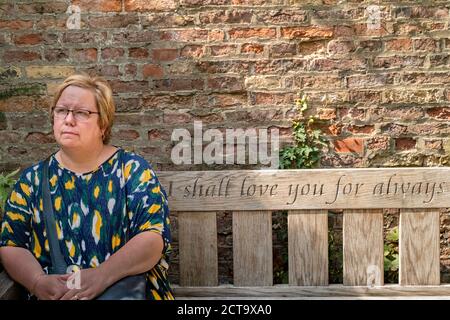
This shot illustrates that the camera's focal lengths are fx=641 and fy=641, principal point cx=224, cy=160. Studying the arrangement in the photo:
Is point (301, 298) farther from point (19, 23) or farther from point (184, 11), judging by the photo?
point (19, 23)

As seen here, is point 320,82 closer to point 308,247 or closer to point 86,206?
point 308,247

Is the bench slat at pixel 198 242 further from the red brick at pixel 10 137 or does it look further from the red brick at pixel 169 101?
the red brick at pixel 10 137

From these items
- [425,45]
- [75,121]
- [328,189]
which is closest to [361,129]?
[425,45]

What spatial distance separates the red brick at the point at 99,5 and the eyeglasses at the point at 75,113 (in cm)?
107

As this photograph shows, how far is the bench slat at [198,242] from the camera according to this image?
9.82 ft

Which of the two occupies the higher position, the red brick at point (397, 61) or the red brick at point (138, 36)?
the red brick at point (138, 36)

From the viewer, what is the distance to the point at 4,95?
3.49 metres

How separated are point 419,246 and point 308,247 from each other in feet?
1.68

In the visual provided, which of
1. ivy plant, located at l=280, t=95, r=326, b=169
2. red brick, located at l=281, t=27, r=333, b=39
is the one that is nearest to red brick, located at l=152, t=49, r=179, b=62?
red brick, located at l=281, t=27, r=333, b=39

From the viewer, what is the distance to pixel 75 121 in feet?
8.21

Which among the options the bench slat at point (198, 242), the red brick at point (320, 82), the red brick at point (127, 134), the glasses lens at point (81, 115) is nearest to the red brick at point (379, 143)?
the red brick at point (320, 82)

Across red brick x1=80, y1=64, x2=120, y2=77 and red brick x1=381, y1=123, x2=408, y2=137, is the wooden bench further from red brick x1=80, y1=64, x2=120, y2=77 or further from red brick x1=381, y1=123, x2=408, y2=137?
red brick x1=80, y1=64, x2=120, y2=77

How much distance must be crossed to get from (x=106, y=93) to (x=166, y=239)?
25.1 inches

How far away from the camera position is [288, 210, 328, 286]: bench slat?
297 centimetres
